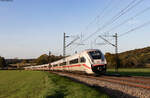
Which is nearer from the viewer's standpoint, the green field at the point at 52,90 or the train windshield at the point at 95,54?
the green field at the point at 52,90

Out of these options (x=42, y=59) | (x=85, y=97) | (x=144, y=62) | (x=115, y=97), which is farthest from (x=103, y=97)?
(x=42, y=59)

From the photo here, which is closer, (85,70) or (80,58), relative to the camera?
(85,70)

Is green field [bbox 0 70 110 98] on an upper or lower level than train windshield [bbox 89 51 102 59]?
lower

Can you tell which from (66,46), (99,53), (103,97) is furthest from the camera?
(66,46)

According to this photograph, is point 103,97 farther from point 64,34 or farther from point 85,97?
point 64,34

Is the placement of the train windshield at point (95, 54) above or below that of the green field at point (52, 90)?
above

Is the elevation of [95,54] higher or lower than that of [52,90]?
higher

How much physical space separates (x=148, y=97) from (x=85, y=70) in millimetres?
13303

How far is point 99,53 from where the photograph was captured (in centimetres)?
2183

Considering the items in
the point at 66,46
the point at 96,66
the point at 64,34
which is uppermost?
the point at 64,34

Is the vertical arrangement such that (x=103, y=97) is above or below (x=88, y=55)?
below

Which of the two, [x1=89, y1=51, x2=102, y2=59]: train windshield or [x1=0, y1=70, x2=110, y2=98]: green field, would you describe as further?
→ [x1=89, y1=51, x2=102, y2=59]: train windshield

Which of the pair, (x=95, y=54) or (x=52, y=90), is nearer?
(x=52, y=90)

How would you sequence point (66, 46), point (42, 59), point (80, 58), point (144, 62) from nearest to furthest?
point (80, 58) → point (66, 46) → point (144, 62) → point (42, 59)
